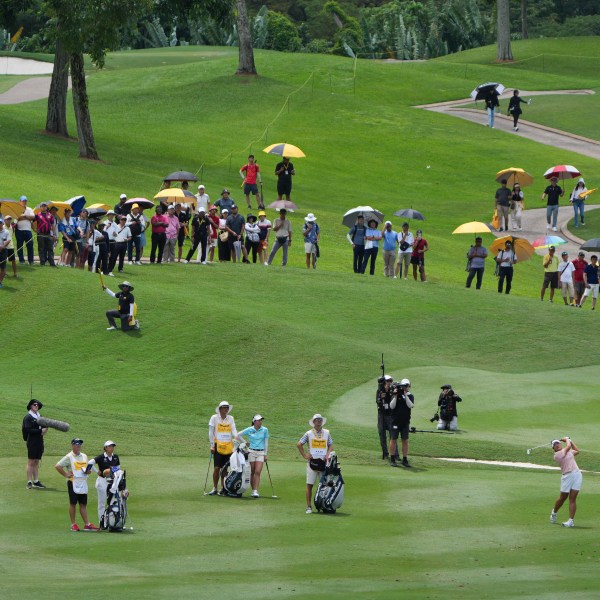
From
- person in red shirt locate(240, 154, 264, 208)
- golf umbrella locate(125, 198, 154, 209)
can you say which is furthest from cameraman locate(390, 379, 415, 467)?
person in red shirt locate(240, 154, 264, 208)

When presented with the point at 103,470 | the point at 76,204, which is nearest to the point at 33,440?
the point at 103,470

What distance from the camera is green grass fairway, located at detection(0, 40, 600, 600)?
20.9 m

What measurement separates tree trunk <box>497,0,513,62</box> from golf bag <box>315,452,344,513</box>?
65.0m

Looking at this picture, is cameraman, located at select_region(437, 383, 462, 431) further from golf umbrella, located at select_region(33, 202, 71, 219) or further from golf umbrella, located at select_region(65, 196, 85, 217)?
golf umbrella, located at select_region(65, 196, 85, 217)

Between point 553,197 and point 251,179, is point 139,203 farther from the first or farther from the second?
point 553,197

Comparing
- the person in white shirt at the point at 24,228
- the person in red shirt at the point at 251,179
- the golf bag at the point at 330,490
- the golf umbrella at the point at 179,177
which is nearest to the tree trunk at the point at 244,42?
the person in red shirt at the point at 251,179

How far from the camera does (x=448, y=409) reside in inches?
1298

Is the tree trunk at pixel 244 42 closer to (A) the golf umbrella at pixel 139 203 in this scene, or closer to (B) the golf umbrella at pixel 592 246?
(A) the golf umbrella at pixel 139 203

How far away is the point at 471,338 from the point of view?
41719 mm

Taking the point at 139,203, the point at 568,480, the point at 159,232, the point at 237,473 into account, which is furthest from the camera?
the point at 139,203

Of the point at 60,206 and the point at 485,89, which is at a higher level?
the point at 485,89

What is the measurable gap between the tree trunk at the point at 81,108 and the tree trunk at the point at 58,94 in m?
2.33

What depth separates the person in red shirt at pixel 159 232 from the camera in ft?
147

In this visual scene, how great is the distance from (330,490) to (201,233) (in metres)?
22.7
